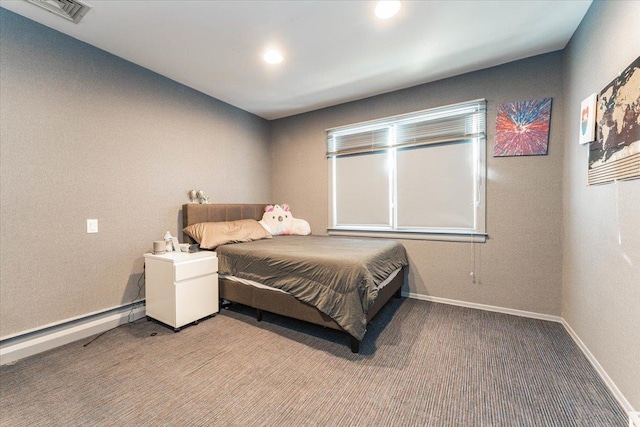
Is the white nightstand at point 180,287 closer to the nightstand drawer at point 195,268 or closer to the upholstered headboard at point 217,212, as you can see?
the nightstand drawer at point 195,268

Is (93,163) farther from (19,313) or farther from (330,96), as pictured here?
(330,96)

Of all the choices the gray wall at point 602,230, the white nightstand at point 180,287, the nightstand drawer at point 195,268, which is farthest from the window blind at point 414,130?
the white nightstand at point 180,287

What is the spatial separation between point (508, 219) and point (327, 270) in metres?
2.03

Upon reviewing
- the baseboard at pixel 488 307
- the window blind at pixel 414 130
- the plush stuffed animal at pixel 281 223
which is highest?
the window blind at pixel 414 130

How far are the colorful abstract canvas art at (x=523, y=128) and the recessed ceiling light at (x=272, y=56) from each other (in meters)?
2.34

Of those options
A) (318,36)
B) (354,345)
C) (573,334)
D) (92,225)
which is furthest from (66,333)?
(573,334)

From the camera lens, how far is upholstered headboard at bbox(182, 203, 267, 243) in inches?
117

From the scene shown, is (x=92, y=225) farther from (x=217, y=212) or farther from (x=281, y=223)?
(x=281, y=223)

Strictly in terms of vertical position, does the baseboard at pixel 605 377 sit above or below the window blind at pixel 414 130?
below

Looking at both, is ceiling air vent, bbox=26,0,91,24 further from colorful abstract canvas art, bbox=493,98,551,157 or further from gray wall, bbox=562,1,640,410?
colorful abstract canvas art, bbox=493,98,551,157

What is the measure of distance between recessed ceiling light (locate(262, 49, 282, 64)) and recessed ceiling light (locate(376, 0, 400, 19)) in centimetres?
99

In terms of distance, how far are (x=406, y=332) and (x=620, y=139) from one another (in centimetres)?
198

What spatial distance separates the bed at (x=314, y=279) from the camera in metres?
1.95

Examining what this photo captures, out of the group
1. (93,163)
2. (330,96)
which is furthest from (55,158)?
(330,96)
